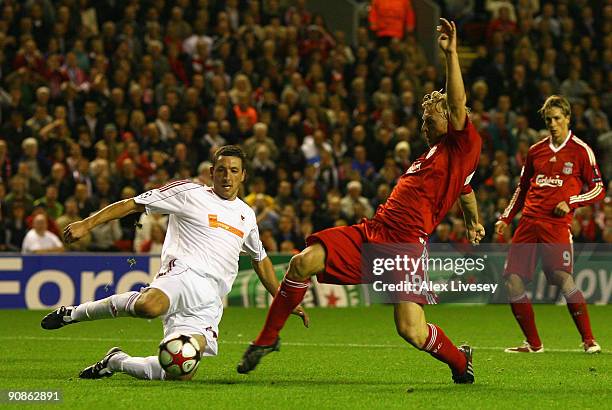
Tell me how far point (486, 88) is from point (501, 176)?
3.04 m

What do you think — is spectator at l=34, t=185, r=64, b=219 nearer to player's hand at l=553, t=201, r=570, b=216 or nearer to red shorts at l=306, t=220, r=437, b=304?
player's hand at l=553, t=201, r=570, b=216

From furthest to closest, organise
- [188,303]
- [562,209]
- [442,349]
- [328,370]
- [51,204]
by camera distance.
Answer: [51,204]
[562,209]
[328,370]
[188,303]
[442,349]

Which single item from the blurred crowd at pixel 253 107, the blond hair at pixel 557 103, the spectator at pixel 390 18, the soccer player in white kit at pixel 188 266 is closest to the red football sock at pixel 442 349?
the soccer player in white kit at pixel 188 266

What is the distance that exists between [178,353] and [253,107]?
12559 millimetres

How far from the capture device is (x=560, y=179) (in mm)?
10828

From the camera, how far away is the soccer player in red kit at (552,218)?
10648 mm

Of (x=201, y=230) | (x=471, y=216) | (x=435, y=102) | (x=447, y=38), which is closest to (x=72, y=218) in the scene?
(x=201, y=230)

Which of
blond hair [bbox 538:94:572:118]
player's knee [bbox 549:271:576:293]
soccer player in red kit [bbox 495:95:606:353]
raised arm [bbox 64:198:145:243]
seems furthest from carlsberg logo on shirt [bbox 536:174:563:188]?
raised arm [bbox 64:198:145:243]

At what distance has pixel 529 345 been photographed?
10.6m

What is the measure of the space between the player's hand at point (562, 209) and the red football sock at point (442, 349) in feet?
9.66

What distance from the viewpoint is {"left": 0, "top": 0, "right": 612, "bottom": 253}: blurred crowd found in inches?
697

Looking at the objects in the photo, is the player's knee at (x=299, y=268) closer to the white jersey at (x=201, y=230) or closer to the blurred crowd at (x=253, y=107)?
the white jersey at (x=201, y=230)

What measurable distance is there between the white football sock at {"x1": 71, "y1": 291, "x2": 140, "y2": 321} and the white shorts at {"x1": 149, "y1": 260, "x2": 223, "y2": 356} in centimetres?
20

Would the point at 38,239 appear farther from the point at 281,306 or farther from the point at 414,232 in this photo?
the point at 414,232
